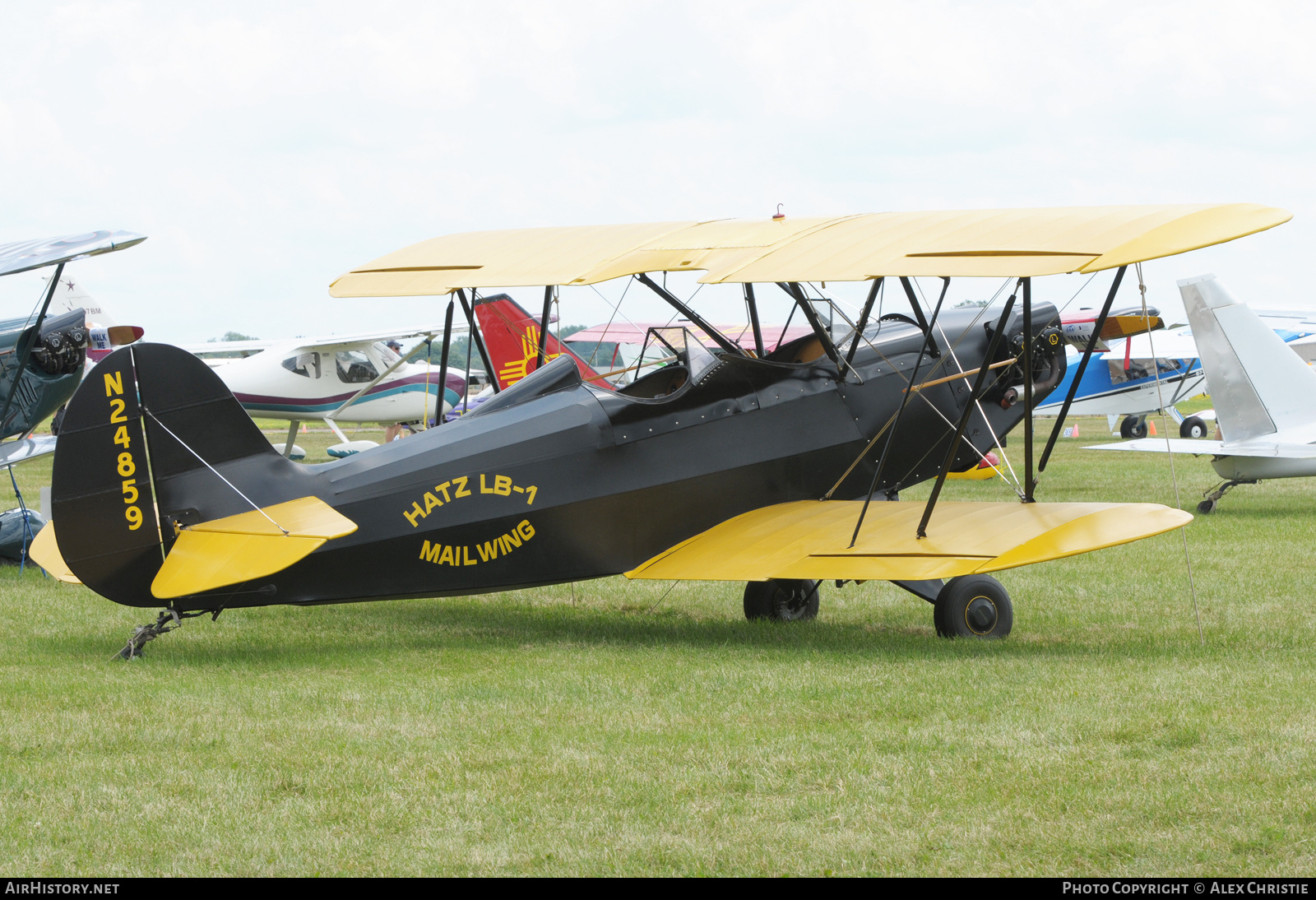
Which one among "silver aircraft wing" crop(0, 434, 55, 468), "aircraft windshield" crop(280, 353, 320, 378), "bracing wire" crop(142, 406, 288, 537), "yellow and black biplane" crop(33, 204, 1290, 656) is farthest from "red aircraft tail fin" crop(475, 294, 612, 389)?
"bracing wire" crop(142, 406, 288, 537)

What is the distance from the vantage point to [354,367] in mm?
25547

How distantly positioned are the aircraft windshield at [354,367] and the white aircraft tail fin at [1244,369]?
16514 millimetres

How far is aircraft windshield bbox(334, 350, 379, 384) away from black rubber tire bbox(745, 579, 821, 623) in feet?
59.8

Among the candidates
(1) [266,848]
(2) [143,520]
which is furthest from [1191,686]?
(2) [143,520]

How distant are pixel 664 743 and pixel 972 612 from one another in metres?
2.87

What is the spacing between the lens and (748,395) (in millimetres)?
7918

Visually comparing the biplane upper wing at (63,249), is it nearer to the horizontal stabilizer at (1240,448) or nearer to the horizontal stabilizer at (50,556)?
the horizontal stabilizer at (50,556)

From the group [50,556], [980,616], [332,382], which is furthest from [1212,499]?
[332,382]

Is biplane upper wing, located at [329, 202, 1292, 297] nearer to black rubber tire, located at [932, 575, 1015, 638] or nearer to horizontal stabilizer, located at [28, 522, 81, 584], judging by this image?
black rubber tire, located at [932, 575, 1015, 638]

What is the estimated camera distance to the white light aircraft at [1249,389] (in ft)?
43.4

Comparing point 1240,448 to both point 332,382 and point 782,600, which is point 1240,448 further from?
point 332,382

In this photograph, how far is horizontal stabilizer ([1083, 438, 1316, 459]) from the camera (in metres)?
13.1
